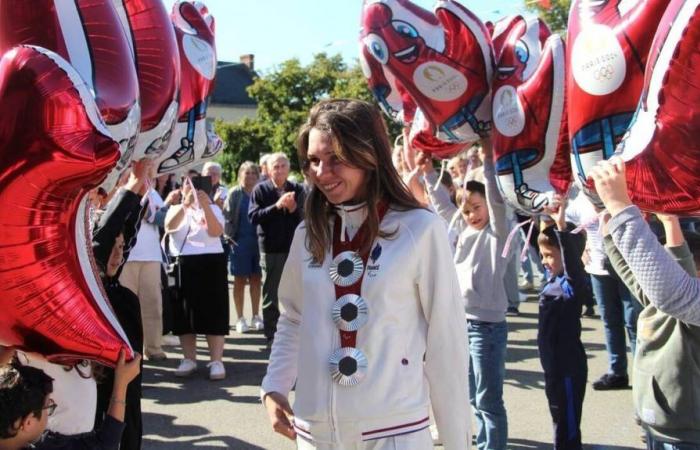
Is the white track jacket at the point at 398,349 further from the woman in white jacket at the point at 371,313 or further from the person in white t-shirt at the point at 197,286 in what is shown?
the person in white t-shirt at the point at 197,286

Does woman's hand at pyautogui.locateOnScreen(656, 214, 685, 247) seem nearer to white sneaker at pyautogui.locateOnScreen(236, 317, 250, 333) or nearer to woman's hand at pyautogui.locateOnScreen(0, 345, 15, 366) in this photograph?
woman's hand at pyautogui.locateOnScreen(0, 345, 15, 366)

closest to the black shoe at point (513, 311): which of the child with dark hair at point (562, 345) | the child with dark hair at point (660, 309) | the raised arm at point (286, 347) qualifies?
the child with dark hair at point (562, 345)

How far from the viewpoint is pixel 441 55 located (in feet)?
13.8

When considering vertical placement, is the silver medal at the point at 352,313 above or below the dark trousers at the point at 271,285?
above

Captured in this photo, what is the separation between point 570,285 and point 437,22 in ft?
5.02

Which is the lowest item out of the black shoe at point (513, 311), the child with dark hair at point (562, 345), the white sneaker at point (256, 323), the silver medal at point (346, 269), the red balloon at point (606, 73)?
the black shoe at point (513, 311)

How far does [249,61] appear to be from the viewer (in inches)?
1828

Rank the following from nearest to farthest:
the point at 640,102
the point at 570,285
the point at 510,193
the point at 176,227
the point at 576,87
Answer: the point at 640,102 < the point at 576,87 < the point at 510,193 < the point at 570,285 < the point at 176,227

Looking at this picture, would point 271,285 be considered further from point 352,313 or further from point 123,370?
point 352,313

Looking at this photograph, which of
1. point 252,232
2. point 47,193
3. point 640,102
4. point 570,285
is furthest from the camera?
point 252,232

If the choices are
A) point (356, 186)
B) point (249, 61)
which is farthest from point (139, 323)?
point (249, 61)

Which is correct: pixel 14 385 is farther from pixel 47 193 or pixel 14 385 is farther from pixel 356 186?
pixel 356 186

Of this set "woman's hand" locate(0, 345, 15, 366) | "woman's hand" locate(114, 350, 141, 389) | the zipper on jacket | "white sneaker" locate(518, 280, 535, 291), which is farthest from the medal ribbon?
"white sneaker" locate(518, 280, 535, 291)

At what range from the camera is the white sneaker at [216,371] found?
6.27m
